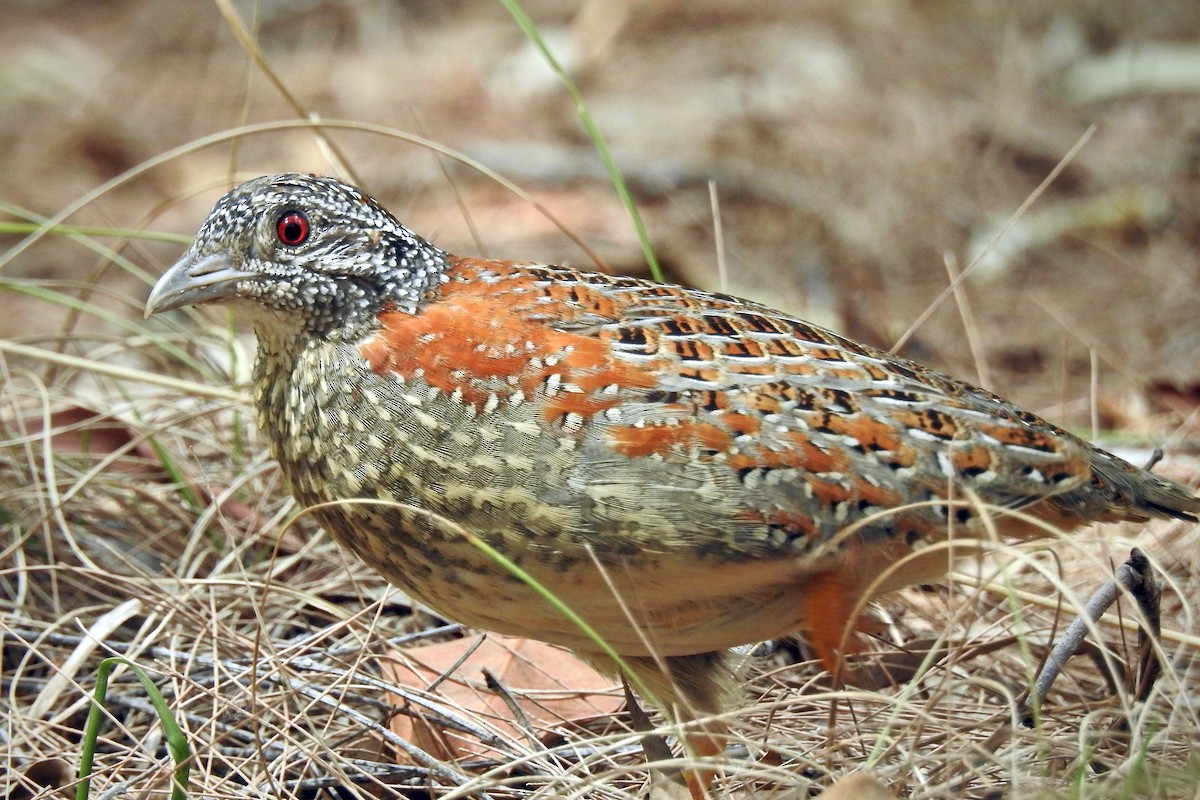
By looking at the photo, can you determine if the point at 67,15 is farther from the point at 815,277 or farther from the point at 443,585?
the point at 443,585

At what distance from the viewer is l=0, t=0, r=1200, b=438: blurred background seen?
6957 millimetres

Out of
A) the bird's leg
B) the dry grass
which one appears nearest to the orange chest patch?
the dry grass

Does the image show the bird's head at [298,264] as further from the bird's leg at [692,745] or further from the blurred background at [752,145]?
the blurred background at [752,145]

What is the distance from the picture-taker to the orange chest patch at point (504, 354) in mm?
2957

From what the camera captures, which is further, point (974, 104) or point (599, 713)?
point (974, 104)

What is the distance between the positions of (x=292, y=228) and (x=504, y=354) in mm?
669

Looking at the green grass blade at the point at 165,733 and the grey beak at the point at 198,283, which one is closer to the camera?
the green grass blade at the point at 165,733

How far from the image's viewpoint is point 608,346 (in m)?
3.04

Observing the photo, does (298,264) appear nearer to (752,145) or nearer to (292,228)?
(292,228)

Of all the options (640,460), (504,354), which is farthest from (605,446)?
(504,354)

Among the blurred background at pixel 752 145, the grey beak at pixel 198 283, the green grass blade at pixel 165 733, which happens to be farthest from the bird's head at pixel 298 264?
the blurred background at pixel 752 145

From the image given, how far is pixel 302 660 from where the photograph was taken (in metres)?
3.90

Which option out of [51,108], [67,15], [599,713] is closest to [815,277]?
[599,713]

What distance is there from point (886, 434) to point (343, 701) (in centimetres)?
191
